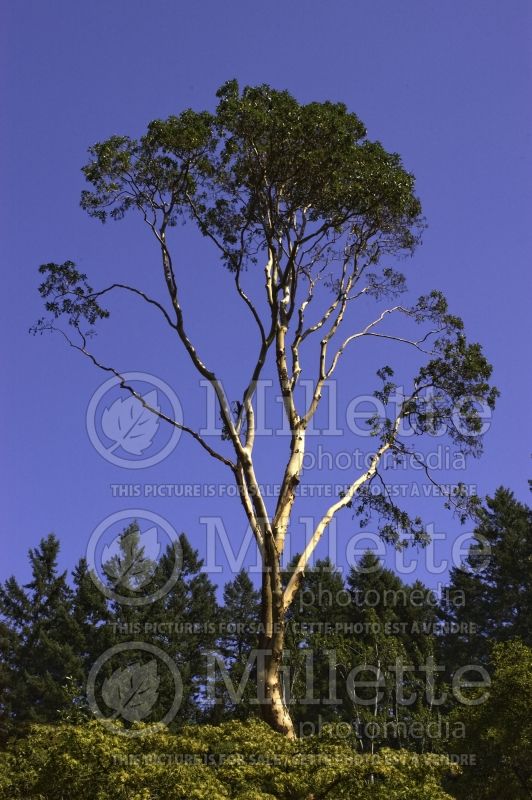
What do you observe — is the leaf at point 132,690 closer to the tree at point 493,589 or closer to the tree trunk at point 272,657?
the tree at point 493,589

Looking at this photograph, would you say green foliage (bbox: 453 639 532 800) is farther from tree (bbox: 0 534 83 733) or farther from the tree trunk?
tree (bbox: 0 534 83 733)

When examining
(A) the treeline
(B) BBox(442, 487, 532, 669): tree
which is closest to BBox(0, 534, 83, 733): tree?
(A) the treeline

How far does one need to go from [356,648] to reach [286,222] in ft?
50.3

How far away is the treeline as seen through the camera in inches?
1212

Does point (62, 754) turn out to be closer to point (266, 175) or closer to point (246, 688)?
point (266, 175)

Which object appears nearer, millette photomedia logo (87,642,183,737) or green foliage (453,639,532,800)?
green foliage (453,639,532,800)

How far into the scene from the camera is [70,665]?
34781 mm

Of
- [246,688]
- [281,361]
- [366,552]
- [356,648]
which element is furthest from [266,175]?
[366,552]

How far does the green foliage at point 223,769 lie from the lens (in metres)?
10.3

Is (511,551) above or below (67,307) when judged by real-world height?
above

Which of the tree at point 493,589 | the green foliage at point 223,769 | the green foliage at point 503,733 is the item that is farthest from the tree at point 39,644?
the green foliage at point 223,769

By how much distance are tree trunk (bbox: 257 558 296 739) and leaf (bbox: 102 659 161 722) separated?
19.5 m

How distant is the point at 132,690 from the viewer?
33344mm

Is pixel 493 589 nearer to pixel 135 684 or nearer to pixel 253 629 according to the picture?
pixel 253 629
